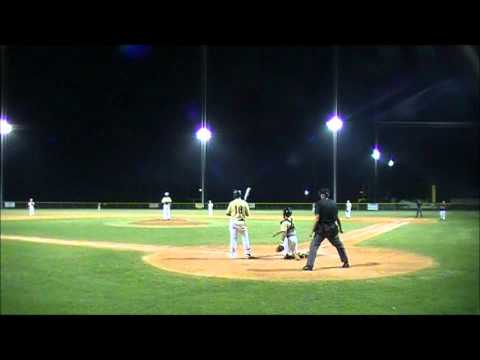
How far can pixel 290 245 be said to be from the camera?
38.8 ft

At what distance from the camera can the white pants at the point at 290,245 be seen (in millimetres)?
11555

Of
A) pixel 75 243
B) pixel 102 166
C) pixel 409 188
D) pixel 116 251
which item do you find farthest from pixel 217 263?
pixel 409 188

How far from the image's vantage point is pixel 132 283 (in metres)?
8.66

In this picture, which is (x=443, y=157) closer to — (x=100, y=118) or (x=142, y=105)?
(x=142, y=105)

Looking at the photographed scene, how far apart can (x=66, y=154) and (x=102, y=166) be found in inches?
141

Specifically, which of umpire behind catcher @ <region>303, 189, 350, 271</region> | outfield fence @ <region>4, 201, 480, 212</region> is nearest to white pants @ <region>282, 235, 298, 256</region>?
Answer: umpire behind catcher @ <region>303, 189, 350, 271</region>

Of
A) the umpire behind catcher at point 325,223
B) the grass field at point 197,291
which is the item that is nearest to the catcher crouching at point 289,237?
the umpire behind catcher at point 325,223

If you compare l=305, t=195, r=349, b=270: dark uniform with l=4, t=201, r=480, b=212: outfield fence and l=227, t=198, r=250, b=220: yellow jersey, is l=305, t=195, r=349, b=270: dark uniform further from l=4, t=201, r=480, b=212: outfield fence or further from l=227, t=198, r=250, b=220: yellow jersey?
l=4, t=201, r=480, b=212: outfield fence

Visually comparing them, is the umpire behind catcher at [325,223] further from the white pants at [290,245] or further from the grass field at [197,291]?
the white pants at [290,245]

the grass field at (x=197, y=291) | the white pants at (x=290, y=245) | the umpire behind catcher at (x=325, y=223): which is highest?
the umpire behind catcher at (x=325, y=223)

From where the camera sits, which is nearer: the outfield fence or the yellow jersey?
the yellow jersey

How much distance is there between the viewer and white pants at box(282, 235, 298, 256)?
1155 cm

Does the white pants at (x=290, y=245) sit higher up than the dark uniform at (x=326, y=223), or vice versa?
the dark uniform at (x=326, y=223)

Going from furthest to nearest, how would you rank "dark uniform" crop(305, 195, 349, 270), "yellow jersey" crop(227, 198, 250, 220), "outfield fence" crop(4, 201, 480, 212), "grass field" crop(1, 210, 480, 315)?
"outfield fence" crop(4, 201, 480, 212) → "yellow jersey" crop(227, 198, 250, 220) → "dark uniform" crop(305, 195, 349, 270) → "grass field" crop(1, 210, 480, 315)
